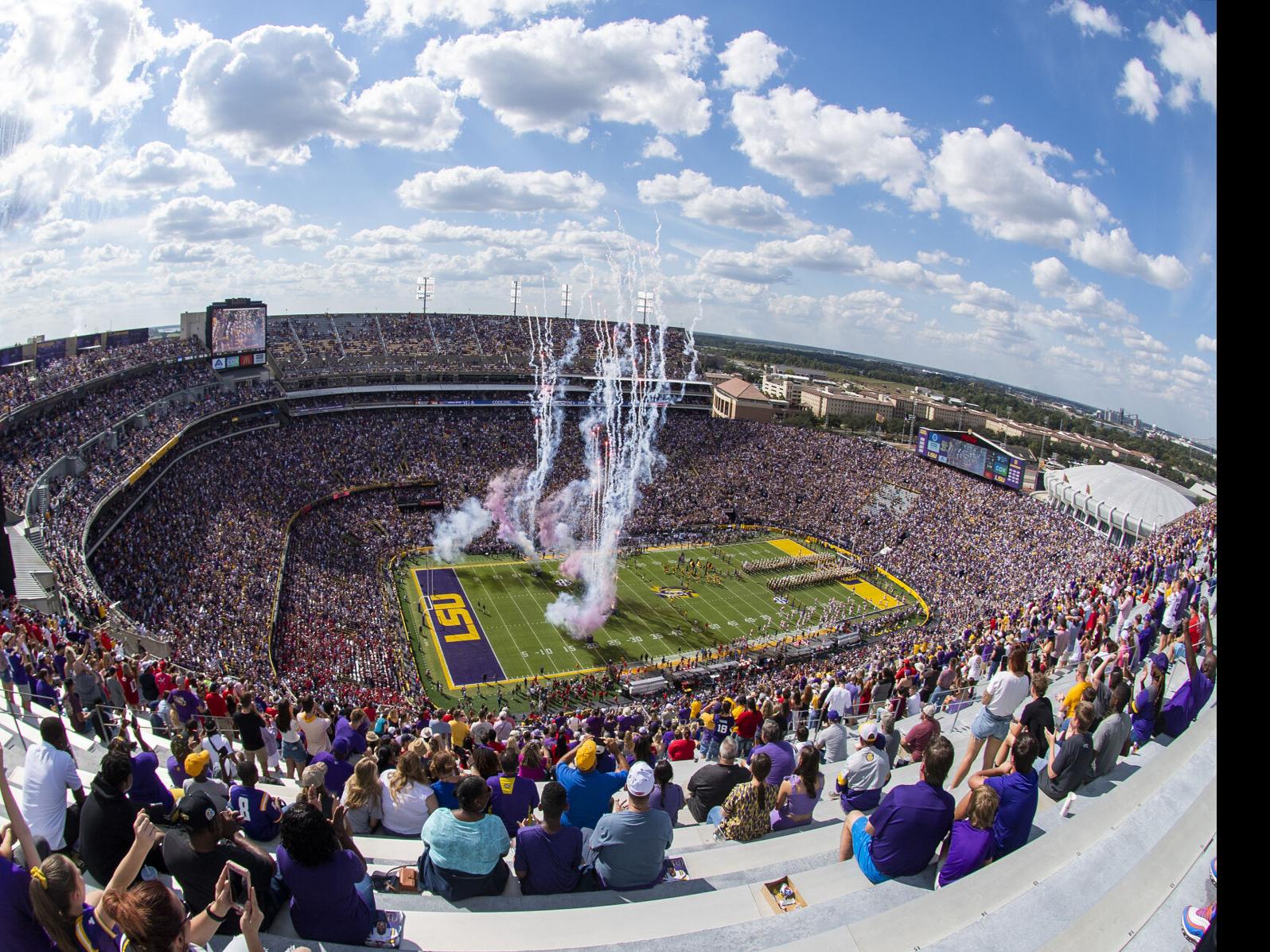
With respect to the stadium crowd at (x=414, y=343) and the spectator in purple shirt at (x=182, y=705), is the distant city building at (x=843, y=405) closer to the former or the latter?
the stadium crowd at (x=414, y=343)

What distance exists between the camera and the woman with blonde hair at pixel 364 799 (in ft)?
19.0

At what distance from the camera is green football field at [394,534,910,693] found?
27625 millimetres

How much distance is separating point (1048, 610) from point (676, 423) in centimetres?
3886

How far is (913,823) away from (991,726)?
3050 mm

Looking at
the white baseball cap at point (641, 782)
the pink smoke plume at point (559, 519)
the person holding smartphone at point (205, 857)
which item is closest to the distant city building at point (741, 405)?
the pink smoke plume at point (559, 519)

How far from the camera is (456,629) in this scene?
29.2 meters

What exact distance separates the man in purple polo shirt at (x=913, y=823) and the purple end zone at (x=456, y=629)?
72.9ft

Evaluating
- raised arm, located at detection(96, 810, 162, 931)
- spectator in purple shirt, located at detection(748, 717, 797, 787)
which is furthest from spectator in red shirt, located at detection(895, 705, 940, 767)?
raised arm, located at detection(96, 810, 162, 931)

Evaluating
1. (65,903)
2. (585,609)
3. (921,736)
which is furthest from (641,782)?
(585,609)

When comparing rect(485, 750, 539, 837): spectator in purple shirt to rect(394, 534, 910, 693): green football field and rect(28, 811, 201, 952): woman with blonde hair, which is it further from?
rect(394, 534, 910, 693): green football field

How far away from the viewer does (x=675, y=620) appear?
31.6 metres

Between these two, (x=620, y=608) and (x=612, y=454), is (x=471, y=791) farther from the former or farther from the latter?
(x=612, y=454)

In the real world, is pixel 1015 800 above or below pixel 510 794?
above
